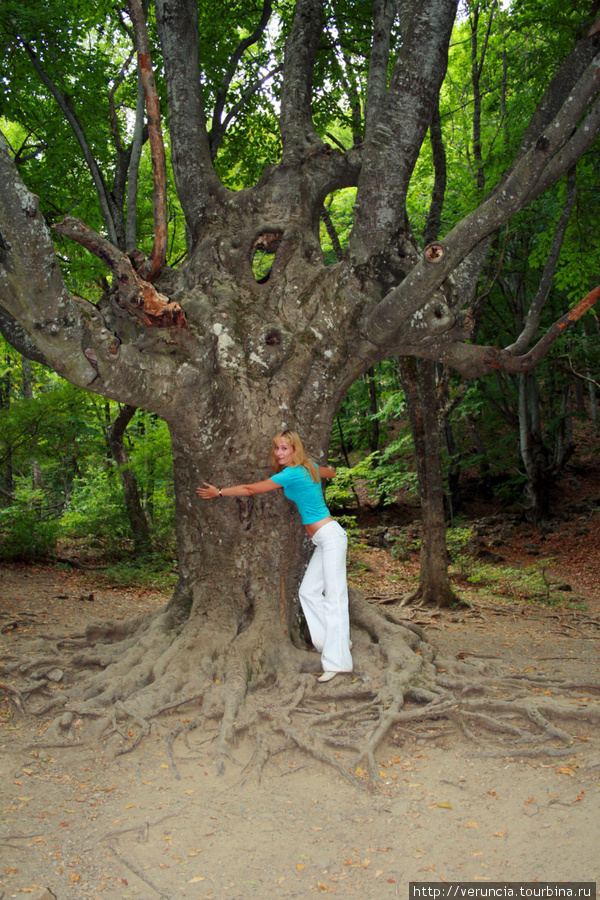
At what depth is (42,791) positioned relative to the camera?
12.6 feet

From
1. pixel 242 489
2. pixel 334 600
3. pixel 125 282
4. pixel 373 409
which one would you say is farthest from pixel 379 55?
pixel 373 409

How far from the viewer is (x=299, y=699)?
4.74 m

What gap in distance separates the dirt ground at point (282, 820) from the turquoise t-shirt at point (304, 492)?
1744 mm

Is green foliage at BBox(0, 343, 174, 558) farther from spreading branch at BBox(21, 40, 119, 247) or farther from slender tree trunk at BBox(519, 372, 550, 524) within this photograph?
slender tree trunk at BBox(519, 372, 550, 524)

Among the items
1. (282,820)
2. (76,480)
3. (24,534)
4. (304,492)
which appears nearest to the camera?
(282,820)

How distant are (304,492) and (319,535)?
37 centimetres

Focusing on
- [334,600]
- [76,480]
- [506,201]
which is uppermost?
[506,201]

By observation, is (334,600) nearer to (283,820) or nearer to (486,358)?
(283,820)

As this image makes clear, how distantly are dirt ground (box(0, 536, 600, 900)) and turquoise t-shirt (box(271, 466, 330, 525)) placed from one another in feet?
5.72

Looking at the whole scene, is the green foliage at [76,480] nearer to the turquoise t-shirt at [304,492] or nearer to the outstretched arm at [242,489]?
the outstretched arm at [242,489]

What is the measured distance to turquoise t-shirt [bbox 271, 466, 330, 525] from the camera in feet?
16.5

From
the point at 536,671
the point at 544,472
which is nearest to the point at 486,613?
the point at 536,671

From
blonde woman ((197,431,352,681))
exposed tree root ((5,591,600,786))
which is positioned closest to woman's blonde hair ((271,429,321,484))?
blonde woman ((197,431,352,681))

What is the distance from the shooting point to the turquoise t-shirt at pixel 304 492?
16.5 ft
